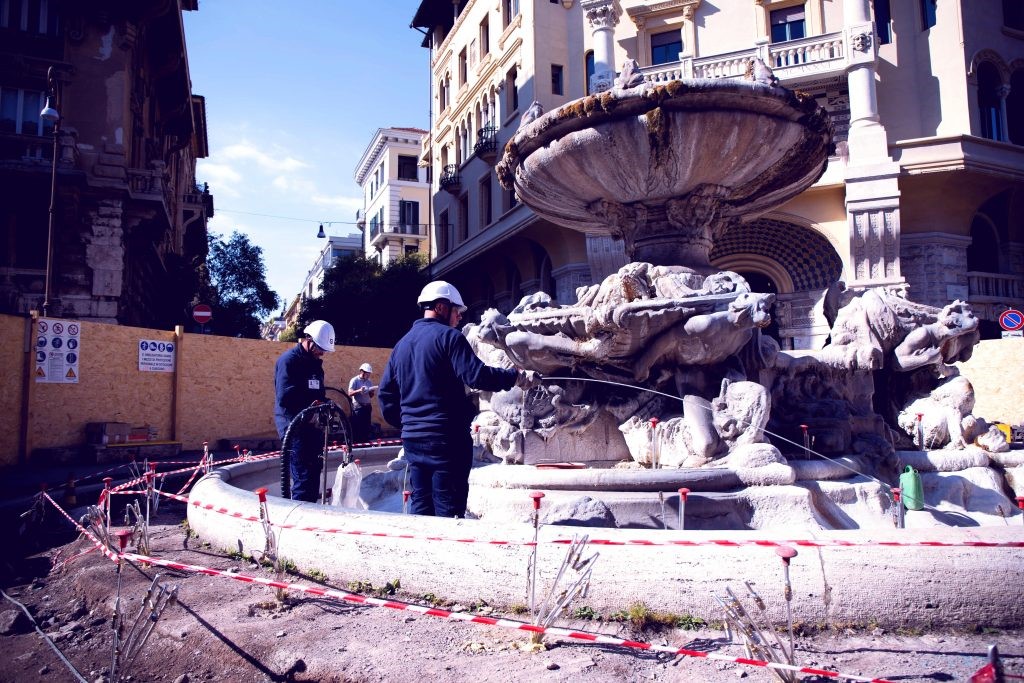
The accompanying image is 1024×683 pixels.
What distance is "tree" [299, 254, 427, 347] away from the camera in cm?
2672

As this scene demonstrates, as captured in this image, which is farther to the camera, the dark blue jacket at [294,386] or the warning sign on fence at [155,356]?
A: the warning sign on fence at [155,356]

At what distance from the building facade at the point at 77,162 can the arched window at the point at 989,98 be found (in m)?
20.8

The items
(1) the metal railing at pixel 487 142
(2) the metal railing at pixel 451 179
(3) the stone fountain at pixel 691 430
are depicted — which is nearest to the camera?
(3) the stone fountain at pixel 691 430

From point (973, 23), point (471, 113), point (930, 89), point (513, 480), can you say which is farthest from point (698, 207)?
point (471, 113)

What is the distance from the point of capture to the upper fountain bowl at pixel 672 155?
19.0ft

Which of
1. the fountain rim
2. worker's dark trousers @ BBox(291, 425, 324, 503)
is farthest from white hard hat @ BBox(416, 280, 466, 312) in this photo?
the fountain rim

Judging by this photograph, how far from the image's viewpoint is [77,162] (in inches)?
699

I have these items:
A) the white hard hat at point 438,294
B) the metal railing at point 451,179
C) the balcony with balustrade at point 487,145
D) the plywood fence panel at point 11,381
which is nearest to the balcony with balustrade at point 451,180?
the metal railing at point 451,179

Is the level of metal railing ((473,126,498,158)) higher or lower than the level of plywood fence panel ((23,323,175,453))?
higher

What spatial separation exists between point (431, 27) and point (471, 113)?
29.4 ft

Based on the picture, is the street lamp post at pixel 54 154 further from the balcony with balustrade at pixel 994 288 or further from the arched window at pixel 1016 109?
the arched window at pixel 1016 109

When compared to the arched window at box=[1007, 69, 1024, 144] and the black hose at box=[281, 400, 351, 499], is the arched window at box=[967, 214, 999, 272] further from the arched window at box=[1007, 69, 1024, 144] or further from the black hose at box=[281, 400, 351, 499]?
the black hose at box=[281, 400, 351, 499]

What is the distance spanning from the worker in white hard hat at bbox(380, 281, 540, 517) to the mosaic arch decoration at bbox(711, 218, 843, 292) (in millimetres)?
15899

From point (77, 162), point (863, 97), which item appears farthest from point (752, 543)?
point (77, 162)
